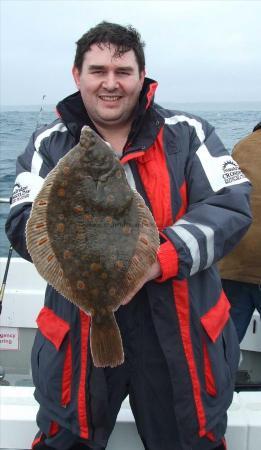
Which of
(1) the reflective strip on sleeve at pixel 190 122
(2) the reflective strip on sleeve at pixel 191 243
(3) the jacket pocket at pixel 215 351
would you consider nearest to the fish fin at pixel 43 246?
(2) the reflective strip on sleeve at pixel 191 243

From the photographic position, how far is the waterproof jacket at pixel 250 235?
348cm

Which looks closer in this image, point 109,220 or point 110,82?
point 109,220

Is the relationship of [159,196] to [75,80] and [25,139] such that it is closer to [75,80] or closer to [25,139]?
[75,80]

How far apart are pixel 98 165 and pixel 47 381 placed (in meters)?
1.12

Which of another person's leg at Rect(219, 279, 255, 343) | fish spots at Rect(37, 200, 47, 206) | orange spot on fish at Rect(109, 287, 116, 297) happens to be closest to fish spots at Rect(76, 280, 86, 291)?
orange spot on fish at Rect(109, 287, 116, 297)

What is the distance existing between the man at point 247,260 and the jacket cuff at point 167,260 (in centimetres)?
151

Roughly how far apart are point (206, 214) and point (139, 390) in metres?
0.91

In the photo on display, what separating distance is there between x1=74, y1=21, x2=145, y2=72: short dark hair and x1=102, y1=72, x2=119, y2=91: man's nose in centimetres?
12

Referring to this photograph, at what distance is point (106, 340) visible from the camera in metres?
2.00

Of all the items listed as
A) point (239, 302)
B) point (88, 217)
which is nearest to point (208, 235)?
point (88, 217)

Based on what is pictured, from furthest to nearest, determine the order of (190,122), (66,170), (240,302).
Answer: (240,302) < (190,122) < (66,170)

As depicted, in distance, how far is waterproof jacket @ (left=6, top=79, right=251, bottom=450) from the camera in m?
2.22

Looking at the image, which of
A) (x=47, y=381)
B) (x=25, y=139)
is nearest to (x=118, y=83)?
(x=47, y=381)

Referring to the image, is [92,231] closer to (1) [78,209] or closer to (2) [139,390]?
(1) [78,209]
